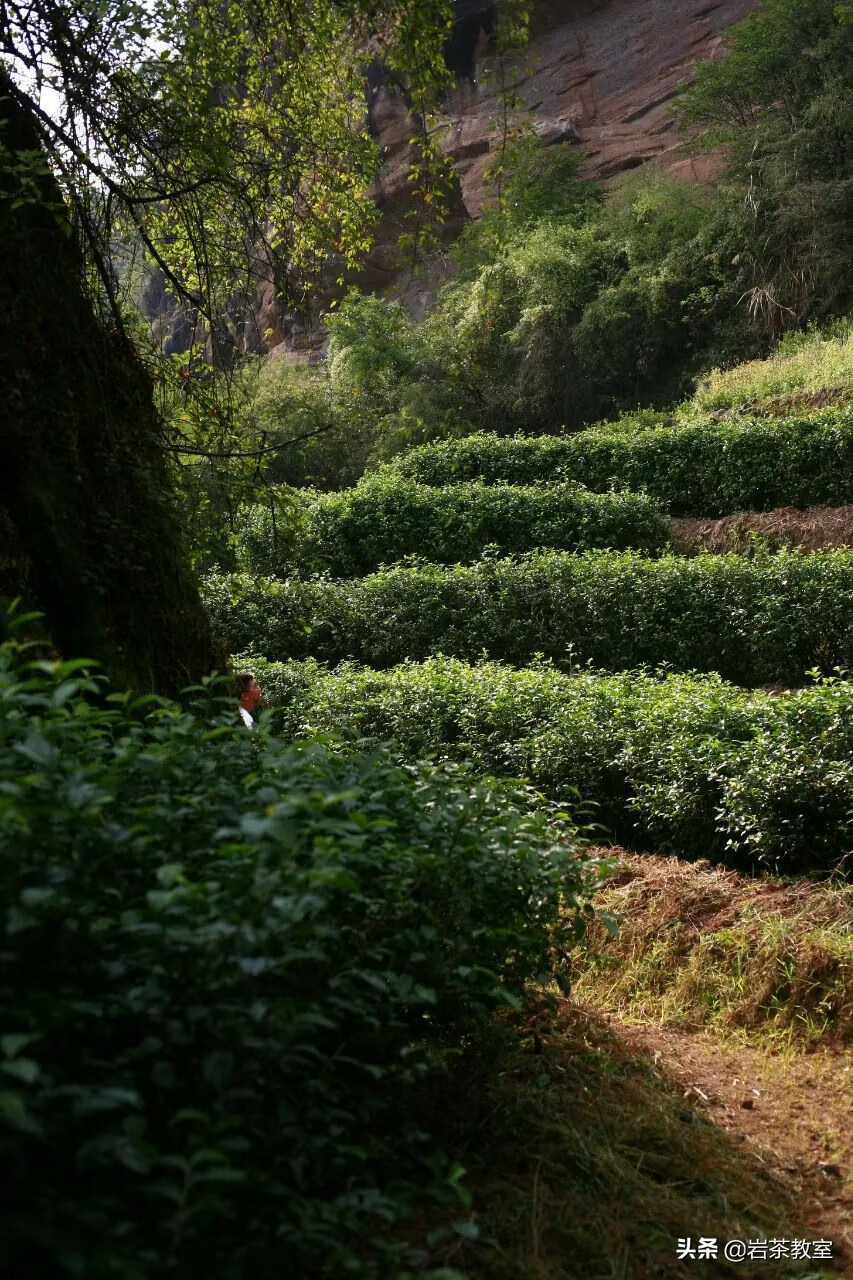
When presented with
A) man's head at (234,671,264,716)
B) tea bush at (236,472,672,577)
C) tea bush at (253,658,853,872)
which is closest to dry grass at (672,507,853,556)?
tea bush at (236,472,672,577)

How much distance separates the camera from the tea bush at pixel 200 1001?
4.84 feet

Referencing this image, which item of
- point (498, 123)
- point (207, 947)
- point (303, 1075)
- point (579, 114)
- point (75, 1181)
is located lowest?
point (303, 1075)

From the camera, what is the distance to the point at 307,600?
543 centimetres

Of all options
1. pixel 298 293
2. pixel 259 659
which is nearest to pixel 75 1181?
pixel 298 293

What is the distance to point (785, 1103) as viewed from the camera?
10.9ft

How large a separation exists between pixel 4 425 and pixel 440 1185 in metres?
2.76

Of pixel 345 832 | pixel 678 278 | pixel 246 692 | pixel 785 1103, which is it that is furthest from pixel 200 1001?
pixel 678 278

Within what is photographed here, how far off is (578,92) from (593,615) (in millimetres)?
26758

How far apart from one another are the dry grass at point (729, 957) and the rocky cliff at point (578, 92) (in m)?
26.1

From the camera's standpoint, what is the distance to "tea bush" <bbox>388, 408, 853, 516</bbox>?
14125 millimetres

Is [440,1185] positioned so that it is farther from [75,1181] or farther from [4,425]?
[4,425]

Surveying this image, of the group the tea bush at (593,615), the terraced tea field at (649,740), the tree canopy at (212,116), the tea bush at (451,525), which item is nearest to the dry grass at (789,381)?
the terraced tea field at (649,740)

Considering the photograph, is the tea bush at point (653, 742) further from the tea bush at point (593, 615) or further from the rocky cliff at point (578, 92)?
the rocky cliff at point (578, 92)

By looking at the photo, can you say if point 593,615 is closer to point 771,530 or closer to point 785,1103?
point 771,530
